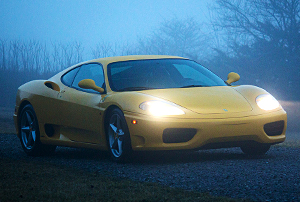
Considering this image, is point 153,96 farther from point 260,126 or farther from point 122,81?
point 260,126

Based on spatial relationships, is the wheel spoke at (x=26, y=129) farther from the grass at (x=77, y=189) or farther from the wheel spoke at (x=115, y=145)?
the grass at (x=77, y=189)

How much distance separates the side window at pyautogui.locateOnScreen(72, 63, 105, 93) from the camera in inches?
250

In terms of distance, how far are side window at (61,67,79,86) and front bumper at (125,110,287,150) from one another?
1916 millimetres

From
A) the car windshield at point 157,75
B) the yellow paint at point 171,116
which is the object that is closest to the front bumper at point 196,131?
the yellow paint at point 171,116

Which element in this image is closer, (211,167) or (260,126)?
(211,167)

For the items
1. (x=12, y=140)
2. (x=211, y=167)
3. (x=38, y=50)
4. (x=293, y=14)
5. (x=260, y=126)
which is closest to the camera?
(x=211, y=167)

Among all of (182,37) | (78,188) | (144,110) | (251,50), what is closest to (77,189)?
(78,188)

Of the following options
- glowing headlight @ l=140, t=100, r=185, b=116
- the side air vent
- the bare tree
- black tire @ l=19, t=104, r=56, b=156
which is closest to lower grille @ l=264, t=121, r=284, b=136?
glowing headlight @ l=140, t=100, r=185, b=116

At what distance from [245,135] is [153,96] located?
1175mm

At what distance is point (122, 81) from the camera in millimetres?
6121

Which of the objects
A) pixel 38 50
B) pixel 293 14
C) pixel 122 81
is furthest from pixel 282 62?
pixel 122 81

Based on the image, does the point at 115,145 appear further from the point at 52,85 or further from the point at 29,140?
the point at 29,140

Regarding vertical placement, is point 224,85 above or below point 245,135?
above

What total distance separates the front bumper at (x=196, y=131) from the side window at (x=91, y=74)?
3.97 feet
